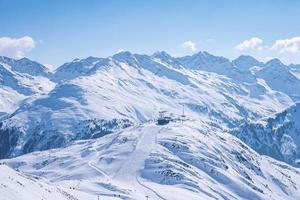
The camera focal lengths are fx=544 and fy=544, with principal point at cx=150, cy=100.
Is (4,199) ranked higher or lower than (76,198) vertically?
higher

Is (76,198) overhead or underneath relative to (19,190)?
underneath

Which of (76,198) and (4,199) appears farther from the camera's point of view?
(76,198)

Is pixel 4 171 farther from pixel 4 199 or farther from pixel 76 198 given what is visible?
pixel 4 199

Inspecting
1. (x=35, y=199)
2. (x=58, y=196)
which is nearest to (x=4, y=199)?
(x=35, y=199)

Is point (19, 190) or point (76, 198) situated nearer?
point (19, 190)

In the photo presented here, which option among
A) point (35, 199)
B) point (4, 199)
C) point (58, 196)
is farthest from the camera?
point (58, 196)

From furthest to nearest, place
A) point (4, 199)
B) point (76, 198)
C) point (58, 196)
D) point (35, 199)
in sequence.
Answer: point (76, 198)
point (58, 196)
point (35, 199)
point (4, 199)

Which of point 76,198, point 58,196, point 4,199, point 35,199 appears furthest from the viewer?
point 76,198

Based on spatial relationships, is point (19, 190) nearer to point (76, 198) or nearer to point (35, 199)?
point (35, 199)

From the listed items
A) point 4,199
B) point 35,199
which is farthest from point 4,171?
point 4,199
